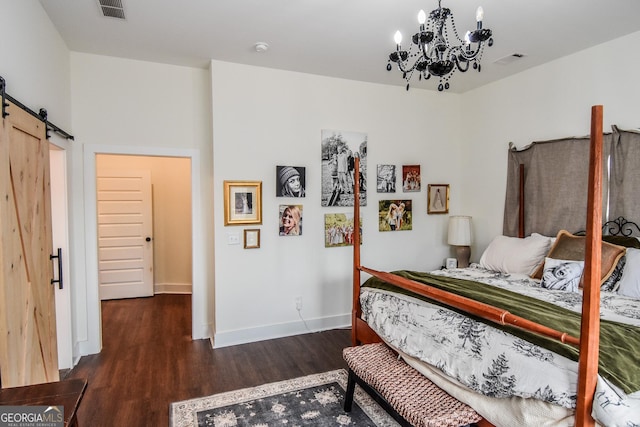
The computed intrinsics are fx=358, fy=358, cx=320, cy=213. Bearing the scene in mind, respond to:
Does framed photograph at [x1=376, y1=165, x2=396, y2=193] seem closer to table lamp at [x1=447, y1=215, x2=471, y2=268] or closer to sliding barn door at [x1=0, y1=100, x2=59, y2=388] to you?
table lamp at [x1=447, y1=215, x2=471, y2=268]

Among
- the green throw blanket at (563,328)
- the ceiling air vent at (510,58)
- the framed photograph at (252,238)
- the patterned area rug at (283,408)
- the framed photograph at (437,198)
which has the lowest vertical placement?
the patterned area rug at (283,408)

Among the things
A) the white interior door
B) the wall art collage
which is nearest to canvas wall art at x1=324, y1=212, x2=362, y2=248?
the wall art collage

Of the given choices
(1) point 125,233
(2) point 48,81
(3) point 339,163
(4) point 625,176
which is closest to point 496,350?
(4) point 625,176

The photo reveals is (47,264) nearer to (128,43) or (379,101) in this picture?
(128,43)

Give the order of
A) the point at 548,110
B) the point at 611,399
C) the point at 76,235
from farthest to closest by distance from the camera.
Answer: the point at 548,110 → the point at 76,235 → the point at 611,399

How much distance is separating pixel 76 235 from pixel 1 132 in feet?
6.12

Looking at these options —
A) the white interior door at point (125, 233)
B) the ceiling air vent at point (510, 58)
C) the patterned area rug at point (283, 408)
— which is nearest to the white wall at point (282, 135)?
the ceiling air vent at point (510, 58)

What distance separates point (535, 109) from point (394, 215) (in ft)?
6.21

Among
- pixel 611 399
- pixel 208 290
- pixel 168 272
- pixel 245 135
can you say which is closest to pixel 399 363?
pixel 611 399

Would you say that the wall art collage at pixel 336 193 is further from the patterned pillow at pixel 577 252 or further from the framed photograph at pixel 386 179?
the patterned pillow at pixel 577 252

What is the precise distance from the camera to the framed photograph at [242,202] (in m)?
3.66

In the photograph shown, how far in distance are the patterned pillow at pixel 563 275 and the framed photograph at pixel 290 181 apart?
2.42 metres

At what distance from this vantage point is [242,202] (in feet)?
12.2

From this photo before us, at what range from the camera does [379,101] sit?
4336 millimetres
